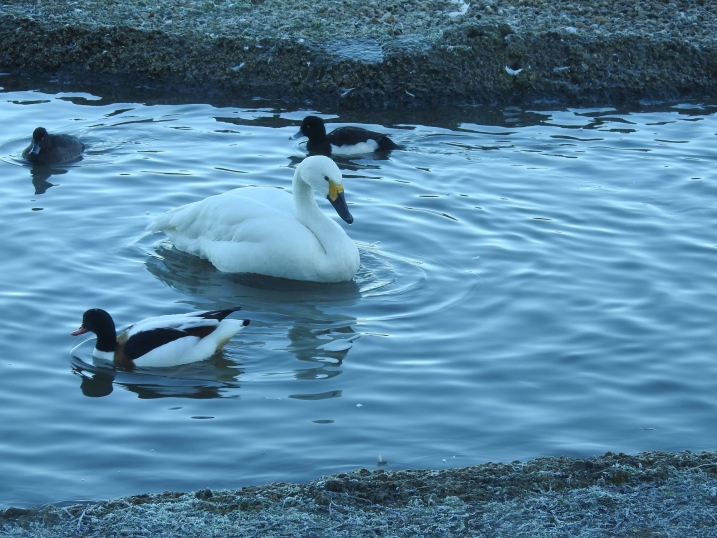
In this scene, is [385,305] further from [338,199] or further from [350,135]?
[350,135]

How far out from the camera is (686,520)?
19.1 feet

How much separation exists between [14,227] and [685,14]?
38.6ft

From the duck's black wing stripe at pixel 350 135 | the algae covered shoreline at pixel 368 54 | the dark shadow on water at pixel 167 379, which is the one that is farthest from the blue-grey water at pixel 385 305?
the algae covered shoreline at pixel 368 54

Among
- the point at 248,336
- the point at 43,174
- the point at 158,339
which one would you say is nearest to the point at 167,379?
the point at 158,339

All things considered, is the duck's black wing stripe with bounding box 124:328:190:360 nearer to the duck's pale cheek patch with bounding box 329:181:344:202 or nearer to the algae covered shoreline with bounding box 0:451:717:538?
the algae covered shoreline with bounding box 0:451:717:538

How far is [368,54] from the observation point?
1576 centimetres

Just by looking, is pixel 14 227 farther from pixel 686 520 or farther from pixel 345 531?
pixel 686 520

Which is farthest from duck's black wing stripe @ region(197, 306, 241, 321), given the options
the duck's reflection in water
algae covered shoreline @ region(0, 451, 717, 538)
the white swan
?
the duck's reflection in water

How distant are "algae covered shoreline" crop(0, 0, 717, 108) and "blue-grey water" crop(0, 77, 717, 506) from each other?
1.07 metres

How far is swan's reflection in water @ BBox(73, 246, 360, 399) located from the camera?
26.0 feet

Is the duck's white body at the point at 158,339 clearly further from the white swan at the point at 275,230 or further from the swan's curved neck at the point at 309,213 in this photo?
the swan's curved neck at the point at 309,213

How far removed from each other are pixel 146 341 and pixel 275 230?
2.37 m

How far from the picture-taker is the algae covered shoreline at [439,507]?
225 inches

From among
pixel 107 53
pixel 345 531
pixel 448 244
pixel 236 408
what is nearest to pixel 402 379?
pixel 236 408
